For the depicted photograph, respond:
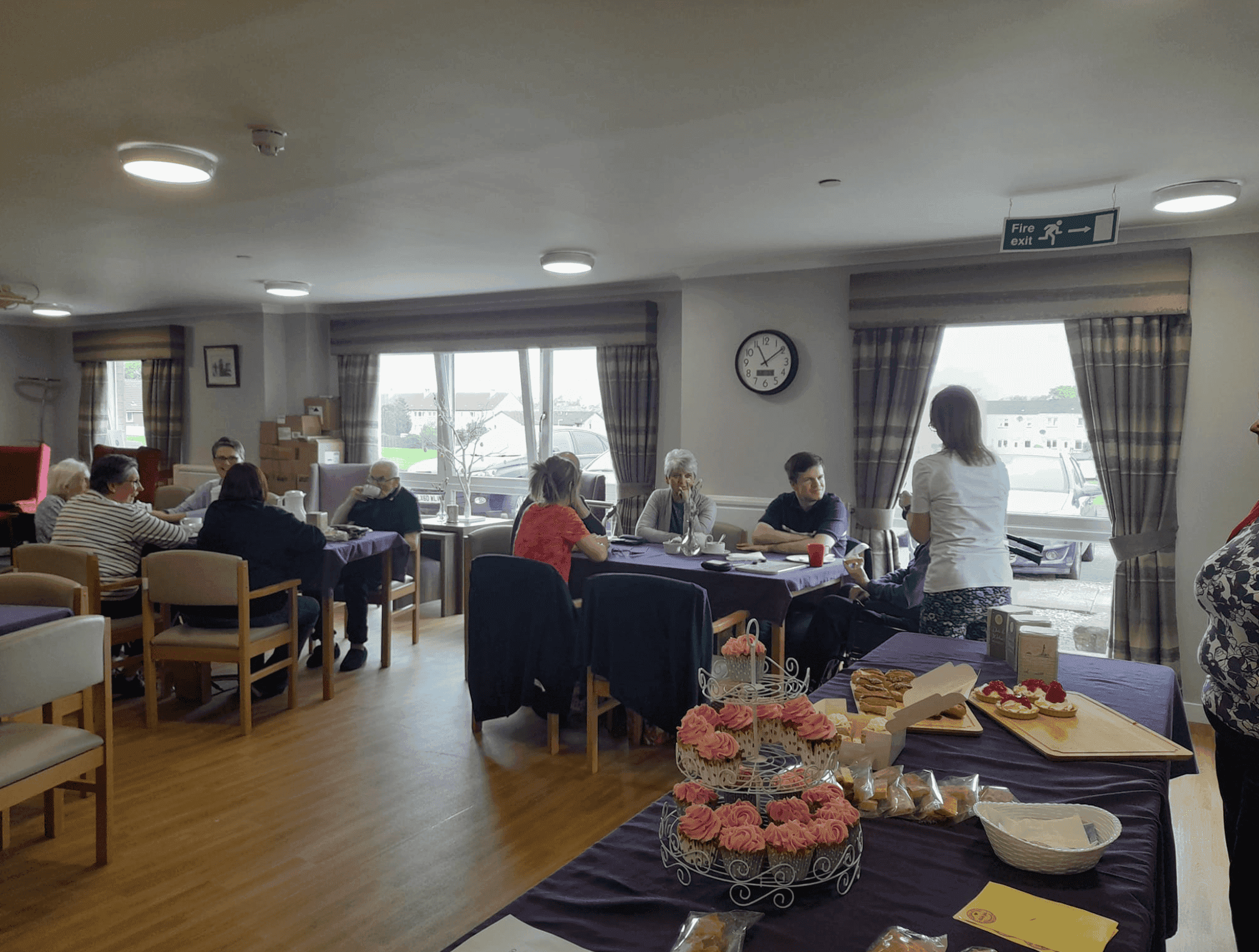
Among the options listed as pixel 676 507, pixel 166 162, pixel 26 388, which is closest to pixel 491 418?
pixel 676 507

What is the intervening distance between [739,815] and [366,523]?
4504 millimetres

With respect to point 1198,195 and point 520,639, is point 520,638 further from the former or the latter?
point 1198,195

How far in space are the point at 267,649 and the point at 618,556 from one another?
1.72m

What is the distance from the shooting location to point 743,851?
1.16m

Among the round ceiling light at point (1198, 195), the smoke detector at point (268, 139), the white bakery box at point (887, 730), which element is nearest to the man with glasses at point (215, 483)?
the smoke detector at point (268, 139)

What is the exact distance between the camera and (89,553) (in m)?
3.73

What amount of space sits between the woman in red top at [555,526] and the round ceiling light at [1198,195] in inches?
112

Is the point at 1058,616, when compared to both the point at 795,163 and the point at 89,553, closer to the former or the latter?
the point at 795,163

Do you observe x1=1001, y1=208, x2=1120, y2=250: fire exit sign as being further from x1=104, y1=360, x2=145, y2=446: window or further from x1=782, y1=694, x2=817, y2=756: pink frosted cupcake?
x1=104, y1=360, x2=145, y2=446: window

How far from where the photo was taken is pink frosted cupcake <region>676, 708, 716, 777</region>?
1311mm

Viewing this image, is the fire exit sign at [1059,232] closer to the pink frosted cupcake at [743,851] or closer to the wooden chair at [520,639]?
the wooden chair at [520,639]

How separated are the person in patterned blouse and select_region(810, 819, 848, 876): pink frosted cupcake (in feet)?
3.50

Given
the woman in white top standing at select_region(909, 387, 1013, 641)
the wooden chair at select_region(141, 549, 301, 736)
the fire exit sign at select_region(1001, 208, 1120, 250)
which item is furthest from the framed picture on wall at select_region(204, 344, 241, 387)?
the woman in white top standing at select_region(909, 387, 1013, 641)

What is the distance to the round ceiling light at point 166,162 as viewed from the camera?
3178 millimetres
